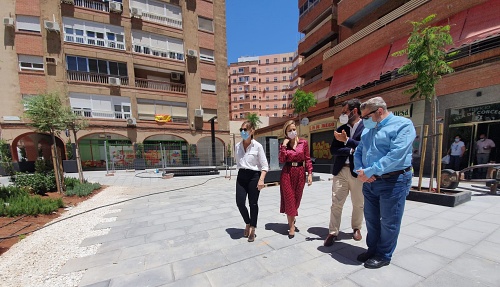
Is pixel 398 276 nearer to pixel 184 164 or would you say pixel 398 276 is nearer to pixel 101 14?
pixel 184 164

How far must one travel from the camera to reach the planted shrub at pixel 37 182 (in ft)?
22.0

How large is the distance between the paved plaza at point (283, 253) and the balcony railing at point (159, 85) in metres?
18.8

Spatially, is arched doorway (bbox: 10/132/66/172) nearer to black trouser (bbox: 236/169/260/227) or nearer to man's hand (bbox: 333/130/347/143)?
black trouser (bbox: 236/169/260/227)

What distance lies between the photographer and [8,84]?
16.1 m

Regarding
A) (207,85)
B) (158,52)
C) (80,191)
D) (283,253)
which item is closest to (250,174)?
(283,253)

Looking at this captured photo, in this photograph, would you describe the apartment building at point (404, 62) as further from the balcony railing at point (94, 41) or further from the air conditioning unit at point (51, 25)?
the air conditioning unit at point (51, 25)

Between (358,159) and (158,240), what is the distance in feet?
10.7

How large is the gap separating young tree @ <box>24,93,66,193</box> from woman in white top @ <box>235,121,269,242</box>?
7410 millimetres

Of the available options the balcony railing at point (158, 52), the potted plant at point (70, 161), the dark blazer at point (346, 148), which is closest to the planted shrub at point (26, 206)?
the dark blazer at point (346, 148)

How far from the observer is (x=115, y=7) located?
18.2 m

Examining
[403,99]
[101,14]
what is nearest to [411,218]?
[403,99]

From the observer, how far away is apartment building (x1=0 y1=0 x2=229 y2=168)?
16.3 m

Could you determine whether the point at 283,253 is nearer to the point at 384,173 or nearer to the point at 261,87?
the point at 384,173

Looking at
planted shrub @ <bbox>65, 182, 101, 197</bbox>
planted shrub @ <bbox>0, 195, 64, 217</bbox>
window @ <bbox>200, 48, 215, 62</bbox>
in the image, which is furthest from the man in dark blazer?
window @ <bbox>200, 48, 215, 62</bbox>
